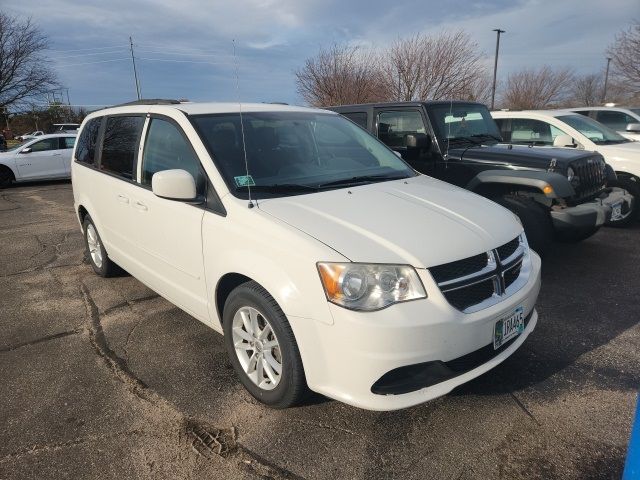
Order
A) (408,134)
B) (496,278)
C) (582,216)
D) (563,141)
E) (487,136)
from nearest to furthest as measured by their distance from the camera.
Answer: (496,278), (582,216), (408,134), (487,136), (563,141)

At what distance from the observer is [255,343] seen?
274cm

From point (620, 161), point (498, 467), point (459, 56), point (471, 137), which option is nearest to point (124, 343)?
point (498, 467)

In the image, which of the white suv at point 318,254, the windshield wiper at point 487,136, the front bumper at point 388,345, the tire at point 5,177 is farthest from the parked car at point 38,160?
the front bumper at point 388,345

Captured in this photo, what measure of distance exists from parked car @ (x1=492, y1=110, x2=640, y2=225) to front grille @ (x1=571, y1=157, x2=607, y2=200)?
130cm

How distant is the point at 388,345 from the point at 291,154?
1727 millimetres

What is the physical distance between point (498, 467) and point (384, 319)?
952mm

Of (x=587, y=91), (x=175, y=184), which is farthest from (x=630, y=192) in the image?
(x=587, y=91)

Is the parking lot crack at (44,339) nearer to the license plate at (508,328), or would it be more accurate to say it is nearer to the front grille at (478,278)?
the front grille at (478,278)

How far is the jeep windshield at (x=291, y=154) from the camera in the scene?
3.00 m

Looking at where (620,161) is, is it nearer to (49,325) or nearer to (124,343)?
(124,343)

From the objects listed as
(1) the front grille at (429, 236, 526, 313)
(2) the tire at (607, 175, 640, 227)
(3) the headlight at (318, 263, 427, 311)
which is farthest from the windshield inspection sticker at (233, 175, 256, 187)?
(2) the tire at (607, 175, 640, 227)

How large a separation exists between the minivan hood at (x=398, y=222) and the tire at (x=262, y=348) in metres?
0.48

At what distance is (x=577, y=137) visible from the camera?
7.15m

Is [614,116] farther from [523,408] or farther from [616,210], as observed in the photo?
[523,408]
